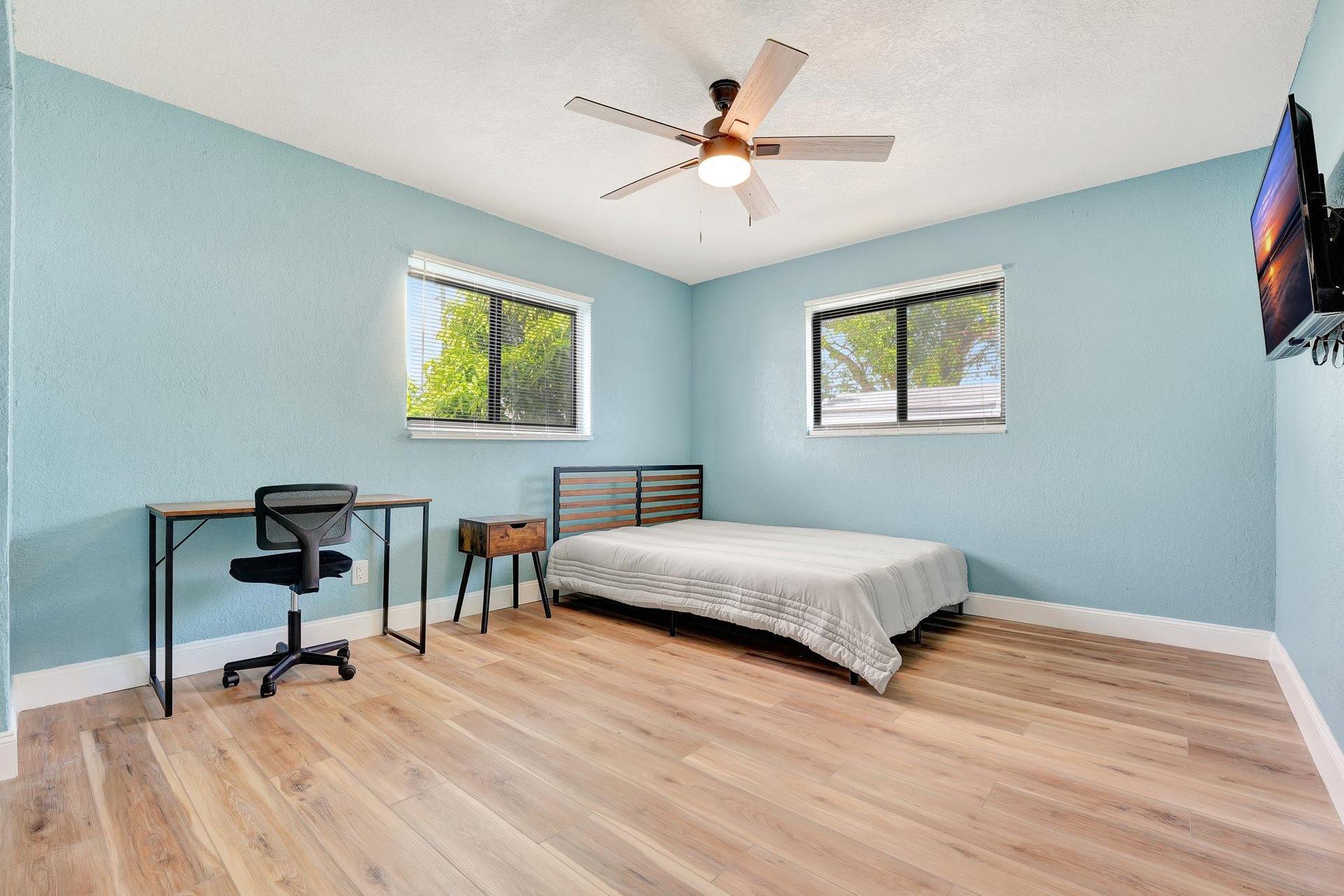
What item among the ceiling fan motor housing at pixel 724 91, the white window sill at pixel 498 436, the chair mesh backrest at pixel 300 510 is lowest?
the chair mesh backrest at pixel 300 510

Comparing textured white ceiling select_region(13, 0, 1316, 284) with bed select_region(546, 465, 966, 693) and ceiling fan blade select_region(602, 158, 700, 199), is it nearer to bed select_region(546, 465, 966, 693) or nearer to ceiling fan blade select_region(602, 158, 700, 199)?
ceiling fan blade select_region(602, 158, 700, 199)

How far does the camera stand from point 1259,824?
168cm

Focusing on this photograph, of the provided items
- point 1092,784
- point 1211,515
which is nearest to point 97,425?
point 1092,784

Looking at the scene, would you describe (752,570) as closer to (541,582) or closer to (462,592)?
(541,582)

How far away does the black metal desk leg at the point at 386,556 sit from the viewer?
3.26 metres

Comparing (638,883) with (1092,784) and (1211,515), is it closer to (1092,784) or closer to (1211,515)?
(1092,784)

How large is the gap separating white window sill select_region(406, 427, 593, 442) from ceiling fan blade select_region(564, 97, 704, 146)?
2064mm

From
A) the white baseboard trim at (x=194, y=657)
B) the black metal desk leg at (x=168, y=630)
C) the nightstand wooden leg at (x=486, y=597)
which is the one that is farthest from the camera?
the nightstand wooden leg at (x=486, y=597)

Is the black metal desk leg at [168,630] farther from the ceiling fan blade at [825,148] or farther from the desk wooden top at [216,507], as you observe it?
the ceiling fan blade at [825,148]

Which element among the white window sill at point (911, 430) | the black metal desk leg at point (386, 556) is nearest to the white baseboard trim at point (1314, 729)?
the white window sill at point (911, 430)

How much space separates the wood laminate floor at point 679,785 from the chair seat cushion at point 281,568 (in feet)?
1.61

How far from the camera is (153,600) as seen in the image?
8.61ft

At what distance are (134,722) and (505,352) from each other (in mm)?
2622

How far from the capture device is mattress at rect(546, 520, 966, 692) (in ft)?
9.05
